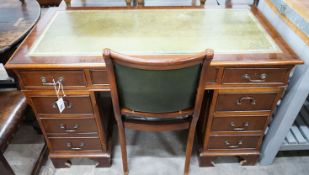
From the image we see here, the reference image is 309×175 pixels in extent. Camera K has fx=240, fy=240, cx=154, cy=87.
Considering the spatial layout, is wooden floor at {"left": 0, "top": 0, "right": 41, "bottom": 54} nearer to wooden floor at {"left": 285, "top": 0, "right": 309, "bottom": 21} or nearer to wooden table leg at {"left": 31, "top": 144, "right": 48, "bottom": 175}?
wooden table leg at {"left": 31, "top": 144, "right": 48, "bottom": 175}

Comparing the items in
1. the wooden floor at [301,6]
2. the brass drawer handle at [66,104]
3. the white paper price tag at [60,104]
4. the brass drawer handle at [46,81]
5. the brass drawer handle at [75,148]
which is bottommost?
the brass drawer handle at [75,148]

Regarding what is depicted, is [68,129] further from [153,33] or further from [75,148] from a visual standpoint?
[153,33]

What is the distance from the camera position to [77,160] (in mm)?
1575

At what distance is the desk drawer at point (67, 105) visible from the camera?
117 cm

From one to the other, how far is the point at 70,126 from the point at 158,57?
0.65m

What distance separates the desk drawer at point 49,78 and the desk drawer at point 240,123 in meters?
0.73

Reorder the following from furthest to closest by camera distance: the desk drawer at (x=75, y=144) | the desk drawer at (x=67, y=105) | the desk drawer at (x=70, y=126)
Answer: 1. the desk drawer at (x=75, y=144)
2. the desk drawer at (x=70, y=126)
3. the desk drawer at (x=67, y=105)

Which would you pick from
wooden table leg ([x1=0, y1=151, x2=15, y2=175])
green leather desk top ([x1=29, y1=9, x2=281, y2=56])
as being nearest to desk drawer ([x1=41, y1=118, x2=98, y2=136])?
wooden table leg ([x1=0, y1=151, x2=15, y2=175])

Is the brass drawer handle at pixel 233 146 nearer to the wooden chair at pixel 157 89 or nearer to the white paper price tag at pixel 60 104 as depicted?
the wooden chair at pixel 157 89

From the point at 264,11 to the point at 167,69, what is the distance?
0.88 m

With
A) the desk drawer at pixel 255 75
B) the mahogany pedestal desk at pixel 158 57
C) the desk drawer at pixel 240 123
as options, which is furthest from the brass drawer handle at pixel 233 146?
the desk drawer at pixel 255 75

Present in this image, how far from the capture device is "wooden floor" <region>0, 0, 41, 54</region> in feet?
4.07

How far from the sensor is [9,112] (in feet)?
3.95

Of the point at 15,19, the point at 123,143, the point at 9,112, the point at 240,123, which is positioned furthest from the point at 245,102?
the point at 15,19
